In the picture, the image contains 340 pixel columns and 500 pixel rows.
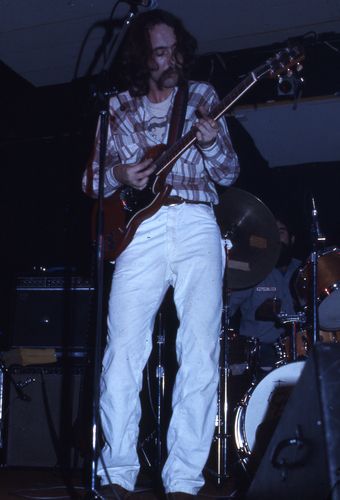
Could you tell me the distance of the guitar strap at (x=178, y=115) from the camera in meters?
2.74

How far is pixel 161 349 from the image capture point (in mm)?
3404

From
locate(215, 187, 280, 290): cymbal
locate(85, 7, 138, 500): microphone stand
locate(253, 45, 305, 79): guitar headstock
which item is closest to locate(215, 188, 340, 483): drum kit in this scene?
locate(215, 187, 280, 290): cymbal

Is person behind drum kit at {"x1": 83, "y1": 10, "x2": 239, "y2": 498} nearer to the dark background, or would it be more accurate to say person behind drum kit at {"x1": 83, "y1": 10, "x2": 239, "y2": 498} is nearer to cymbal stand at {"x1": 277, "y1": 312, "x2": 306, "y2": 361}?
cymbal stand at {"x1": 277, "y1": 312, "x2": 306, "y2": 361}

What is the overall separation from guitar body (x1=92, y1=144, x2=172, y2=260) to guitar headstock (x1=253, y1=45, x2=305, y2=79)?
615 millimetres

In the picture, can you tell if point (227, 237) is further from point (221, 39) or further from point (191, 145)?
point (221, 39)

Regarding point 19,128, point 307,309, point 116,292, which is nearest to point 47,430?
point 116,292

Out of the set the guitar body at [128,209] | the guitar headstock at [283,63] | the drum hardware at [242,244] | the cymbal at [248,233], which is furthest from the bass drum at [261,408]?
the guitar headstock at [283,63]

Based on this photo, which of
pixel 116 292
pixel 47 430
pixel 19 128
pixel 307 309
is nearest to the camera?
pixel 116 292

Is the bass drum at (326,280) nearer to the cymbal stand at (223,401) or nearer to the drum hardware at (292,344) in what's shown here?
the drum hardware at (292,344)

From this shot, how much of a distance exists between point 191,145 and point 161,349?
3.97 feet

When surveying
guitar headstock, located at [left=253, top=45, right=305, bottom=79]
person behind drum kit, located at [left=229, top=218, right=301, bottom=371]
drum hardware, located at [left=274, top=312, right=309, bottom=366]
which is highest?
guitar headstock, located at [left=253, top=45, right=305, bottom=79]

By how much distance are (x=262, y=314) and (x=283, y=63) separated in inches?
74.6

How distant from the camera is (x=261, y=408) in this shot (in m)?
3.55

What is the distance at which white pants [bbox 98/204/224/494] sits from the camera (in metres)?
2.47
